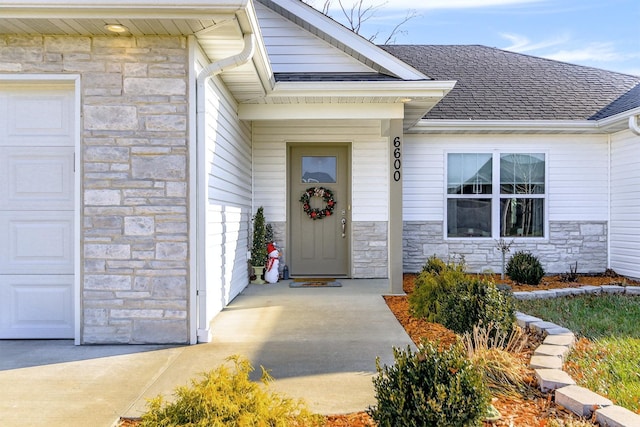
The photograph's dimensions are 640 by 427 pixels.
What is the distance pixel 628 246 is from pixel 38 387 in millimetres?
8651

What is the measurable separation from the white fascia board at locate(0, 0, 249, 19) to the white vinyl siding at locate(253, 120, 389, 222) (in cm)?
440

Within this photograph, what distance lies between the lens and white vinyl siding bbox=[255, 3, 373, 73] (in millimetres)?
7367

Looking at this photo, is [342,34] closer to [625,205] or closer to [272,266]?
[272,266]

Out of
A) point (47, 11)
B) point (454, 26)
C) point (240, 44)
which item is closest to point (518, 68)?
point (240, 44)

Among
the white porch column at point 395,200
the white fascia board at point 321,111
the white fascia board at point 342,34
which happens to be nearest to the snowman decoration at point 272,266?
the white porch column at point 395,200

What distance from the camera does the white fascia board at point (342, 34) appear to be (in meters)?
6.71

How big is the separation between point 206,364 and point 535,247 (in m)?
6.80

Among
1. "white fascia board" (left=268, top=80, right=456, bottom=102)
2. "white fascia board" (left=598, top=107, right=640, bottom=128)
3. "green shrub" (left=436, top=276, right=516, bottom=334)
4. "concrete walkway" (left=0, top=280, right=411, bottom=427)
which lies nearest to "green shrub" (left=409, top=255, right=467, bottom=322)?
"green shrub" (left=436, top=276, right=516, bottom=334)

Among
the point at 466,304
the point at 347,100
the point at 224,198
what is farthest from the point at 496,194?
the point at 224,198

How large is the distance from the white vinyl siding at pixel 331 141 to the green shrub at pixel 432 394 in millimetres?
5705

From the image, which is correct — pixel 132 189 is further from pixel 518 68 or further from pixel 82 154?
pixel 518 68

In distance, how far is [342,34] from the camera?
23.2ft

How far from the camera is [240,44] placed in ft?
14.8

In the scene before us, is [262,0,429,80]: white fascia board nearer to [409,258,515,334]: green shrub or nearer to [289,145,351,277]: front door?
[289,145,351,277]: front door
